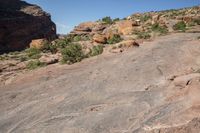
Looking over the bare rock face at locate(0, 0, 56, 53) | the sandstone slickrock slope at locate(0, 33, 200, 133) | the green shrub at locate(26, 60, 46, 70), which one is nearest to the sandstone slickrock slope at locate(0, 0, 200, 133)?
the sandstone slickrock slope at locate(0, 33, 200, 133)

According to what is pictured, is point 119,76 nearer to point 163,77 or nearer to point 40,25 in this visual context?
point 163,77

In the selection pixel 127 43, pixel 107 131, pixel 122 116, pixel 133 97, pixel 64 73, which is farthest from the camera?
pixel 127 43

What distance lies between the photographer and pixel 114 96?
1001 centimetres

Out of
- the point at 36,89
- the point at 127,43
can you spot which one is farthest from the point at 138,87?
the point at 127,43

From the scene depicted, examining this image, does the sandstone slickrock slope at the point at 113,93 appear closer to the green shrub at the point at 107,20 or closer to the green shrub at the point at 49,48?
the green shrub at the point at 49,48

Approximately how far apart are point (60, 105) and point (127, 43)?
870 cm

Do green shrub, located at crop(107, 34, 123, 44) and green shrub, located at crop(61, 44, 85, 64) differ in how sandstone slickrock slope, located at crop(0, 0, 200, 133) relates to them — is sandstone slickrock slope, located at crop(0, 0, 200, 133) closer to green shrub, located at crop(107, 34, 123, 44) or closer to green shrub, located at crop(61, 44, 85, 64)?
green shrub, located at crop(61, 44, 85, 64)

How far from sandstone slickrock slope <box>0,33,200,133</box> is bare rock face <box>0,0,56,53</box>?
44923 millimetres

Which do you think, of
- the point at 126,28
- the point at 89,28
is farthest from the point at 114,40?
the point at 89,28

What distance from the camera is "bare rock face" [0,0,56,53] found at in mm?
61125

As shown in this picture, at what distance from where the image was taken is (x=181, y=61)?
508 inches

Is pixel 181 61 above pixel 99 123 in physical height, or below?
above

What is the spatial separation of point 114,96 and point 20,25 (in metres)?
57.6

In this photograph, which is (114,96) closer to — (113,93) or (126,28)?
(113,93)
